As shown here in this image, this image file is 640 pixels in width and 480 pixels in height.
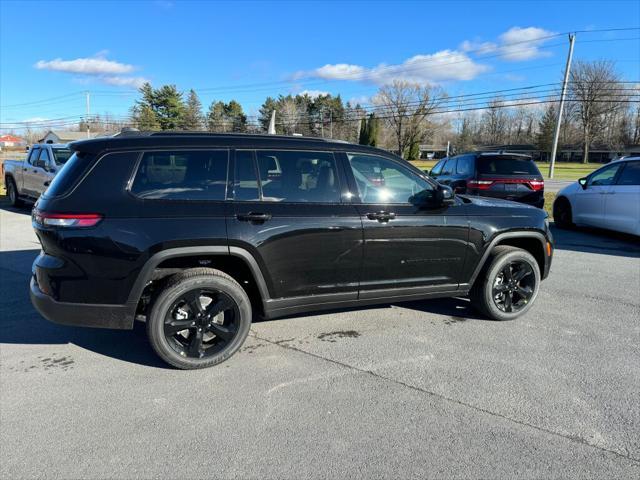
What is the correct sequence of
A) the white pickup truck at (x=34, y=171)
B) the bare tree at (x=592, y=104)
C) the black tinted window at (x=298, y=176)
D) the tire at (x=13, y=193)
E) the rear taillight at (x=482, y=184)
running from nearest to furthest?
the black tinted window at (x=298, y=176) → the rear taillight at (x=482, y=184) → the white pickup truck at (x=34, y=171) → the tire at (x=13, y=193) → the bare tree at (x=592, y=104)

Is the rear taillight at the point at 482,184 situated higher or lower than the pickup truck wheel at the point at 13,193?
higher

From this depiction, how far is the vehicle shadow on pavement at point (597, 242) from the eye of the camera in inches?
322

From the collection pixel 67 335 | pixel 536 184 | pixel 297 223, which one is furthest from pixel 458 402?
pixel 536 184

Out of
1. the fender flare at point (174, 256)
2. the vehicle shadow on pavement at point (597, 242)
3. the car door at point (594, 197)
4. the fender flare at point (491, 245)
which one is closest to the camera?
the fender flare at point (174, 256)

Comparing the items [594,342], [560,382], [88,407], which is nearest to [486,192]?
[594,342]

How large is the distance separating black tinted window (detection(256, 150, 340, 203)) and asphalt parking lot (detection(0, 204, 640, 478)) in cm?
138

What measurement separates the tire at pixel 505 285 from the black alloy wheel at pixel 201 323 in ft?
8.38

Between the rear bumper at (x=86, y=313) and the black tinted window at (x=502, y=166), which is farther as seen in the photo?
the black tinted window at (x=502, y=166)

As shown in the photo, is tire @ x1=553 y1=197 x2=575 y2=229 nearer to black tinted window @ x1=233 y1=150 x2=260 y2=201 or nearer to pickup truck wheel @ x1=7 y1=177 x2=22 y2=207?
black tinted window @ x1=233 y1=150 x2=260 y2=201

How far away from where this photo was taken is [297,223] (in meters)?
3.70

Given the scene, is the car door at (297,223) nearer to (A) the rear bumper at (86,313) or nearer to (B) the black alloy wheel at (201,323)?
(B) the black alloy wheel at (201,323)

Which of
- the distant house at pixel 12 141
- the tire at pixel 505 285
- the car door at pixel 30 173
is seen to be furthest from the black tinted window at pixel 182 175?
the distant house at pixel 12 141

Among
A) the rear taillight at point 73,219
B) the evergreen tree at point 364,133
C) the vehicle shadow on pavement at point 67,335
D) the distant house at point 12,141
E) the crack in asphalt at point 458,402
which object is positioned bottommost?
the vehicle shadow on pavement at point 67,335

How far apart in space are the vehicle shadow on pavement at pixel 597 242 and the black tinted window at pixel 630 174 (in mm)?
1241
